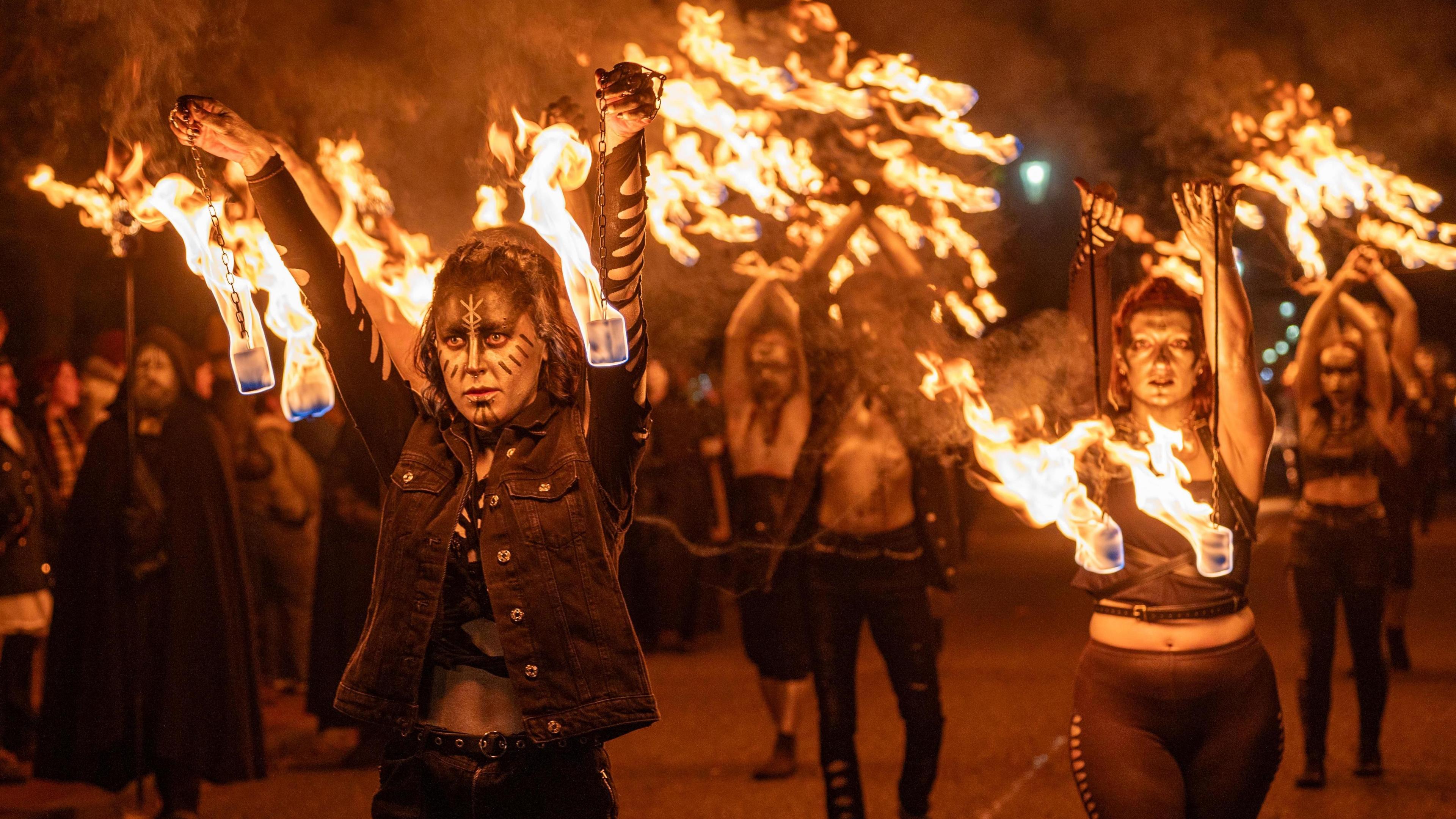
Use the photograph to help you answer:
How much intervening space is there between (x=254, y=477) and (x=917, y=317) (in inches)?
185

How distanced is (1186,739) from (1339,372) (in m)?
3.95

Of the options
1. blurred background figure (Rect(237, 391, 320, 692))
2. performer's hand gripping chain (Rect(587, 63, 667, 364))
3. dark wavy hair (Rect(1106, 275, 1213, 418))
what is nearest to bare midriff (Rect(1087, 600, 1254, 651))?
dark wavy hair (Rect(1106, 275, 1213, 418))

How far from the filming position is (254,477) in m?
9.02

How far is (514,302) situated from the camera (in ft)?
9.87

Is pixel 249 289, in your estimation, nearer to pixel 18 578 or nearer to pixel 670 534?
pixel 18 578

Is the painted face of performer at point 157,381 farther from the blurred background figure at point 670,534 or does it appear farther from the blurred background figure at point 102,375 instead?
the blurred background figure at point 670,534

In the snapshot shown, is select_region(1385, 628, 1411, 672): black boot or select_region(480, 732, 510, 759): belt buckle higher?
select_region(480, 732, 510, 759): belt buckle

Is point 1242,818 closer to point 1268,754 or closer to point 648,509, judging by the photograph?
point 1268,754

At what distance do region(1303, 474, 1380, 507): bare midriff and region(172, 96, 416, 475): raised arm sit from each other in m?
5.56

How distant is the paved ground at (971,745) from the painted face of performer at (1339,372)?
6.22 ft

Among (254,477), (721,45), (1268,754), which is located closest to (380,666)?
(1268,754)

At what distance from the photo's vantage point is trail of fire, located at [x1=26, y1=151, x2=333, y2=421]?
3393mm

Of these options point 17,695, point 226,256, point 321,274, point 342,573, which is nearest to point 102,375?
point 17,695

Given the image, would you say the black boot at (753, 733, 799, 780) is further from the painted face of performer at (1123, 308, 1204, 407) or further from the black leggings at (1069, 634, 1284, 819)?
the painted face of performer at (1123, 308, 1204, 407)
